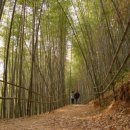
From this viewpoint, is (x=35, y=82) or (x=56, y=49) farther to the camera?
(x=56, y=49)

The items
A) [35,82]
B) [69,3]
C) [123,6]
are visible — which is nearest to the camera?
[123,6]

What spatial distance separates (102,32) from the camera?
479 inches

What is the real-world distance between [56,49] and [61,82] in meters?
1.71

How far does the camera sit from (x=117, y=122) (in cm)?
492

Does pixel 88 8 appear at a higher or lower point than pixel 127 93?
higher

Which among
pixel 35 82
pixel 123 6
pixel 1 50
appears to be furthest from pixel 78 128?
pixel 1 50

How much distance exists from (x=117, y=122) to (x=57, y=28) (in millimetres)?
9609

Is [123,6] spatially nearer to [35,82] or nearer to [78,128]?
[78,128]

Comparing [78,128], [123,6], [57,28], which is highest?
[57,28]

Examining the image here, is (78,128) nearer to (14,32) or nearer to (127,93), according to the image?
(127,93)

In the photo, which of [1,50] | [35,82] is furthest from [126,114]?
[1,50]

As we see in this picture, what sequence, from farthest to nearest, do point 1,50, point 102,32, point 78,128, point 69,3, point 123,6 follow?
point 1,50, point 102,32, point 69,3, point 123,6, point 78,128

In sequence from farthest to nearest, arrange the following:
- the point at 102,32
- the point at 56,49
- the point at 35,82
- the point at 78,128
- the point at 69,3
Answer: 1. the point at 56,49
2. the point at 35,82
3. the point at 102,32
4. the point at 69,3
5. the point at 78,128

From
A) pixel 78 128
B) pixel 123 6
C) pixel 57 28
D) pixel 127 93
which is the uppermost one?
pixel 57 28
